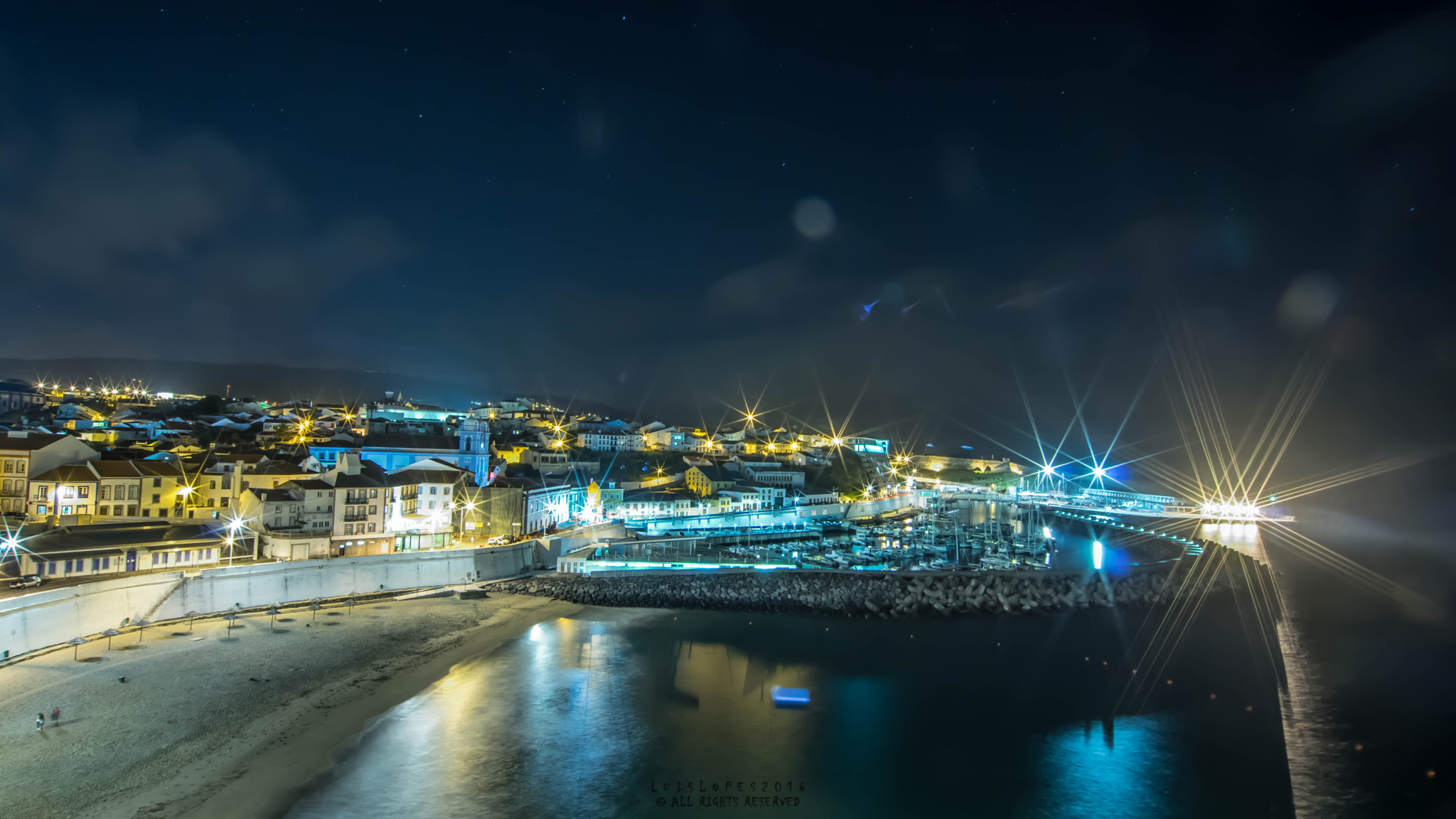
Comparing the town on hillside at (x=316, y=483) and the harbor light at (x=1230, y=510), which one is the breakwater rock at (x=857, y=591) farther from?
the harbor light at (x=1230, y=510)

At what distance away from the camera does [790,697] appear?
12234 millimetres

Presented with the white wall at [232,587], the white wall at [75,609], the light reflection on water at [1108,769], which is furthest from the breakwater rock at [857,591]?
the white wall at [75,609]

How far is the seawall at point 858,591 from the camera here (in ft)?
65.0

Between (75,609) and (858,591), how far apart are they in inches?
763

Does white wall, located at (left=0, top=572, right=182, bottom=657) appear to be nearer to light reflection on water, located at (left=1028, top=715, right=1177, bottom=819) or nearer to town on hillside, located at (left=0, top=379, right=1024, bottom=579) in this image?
town on hillside, located at (left=0, top=379, right=1024, bottom=579)

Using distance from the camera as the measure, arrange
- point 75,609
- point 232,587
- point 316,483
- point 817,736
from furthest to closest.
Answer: point 316,483 → point 232,587 → point 75,609 → point 817,736

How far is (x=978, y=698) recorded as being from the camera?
12477 millimetres

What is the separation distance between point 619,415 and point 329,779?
403 feet

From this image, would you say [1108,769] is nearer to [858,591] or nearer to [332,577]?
[858,591]

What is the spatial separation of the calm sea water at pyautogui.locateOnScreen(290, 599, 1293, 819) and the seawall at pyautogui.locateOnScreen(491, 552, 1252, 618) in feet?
12.0

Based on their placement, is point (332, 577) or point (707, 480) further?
point (707, 480)

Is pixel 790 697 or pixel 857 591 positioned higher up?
pixel 857 591

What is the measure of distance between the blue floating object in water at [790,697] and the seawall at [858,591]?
6820 millimetres

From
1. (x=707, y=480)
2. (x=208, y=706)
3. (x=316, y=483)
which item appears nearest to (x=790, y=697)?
(x=208, y=706)
